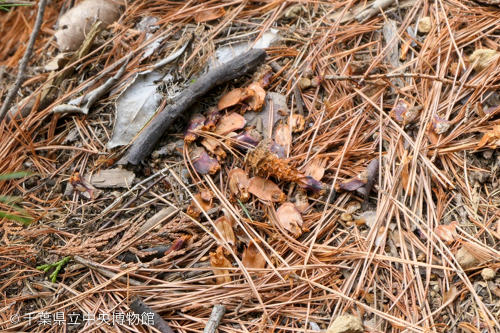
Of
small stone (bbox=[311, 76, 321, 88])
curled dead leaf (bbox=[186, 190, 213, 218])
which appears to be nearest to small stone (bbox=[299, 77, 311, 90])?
small stone (bbox=[311, 76, 321, 88])

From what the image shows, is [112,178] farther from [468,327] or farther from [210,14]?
[468,327]

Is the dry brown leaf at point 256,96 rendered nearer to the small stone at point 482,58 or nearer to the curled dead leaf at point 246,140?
the curled dead leaf at point 246,140

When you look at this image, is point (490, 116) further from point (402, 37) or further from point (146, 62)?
point (146, 62)

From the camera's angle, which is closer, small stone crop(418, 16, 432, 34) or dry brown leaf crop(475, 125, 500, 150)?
dry brown leaf crop(475, 125, 500, 150)

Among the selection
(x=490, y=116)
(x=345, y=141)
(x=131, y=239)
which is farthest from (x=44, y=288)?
(x=490, y=116)

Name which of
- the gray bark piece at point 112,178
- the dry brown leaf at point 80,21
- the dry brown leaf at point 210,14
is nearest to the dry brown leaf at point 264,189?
the gray bark piece at point 112,178

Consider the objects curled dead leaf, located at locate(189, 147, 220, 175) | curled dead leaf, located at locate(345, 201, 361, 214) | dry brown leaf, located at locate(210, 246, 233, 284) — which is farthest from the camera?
curled dead leaf, located at locate(189, 147, 220, 175)

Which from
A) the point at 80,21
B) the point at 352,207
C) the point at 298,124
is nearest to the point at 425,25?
the point at 298,124

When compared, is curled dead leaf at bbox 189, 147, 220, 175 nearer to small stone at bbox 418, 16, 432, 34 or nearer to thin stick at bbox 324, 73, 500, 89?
thin stick at bbox 324, 73, 500, 89
